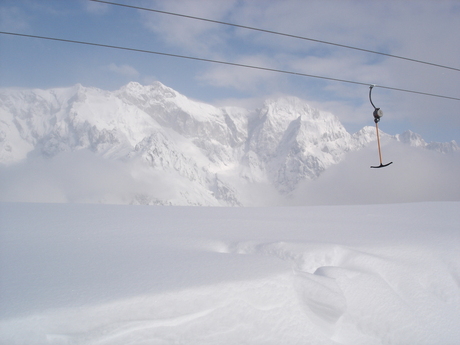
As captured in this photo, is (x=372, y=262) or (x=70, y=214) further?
(x=70, y=214)

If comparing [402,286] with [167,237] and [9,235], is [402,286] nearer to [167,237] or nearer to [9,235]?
[167,237]

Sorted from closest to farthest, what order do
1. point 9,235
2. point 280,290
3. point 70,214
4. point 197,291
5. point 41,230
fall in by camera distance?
point 197,291, point 280,290, point 9,235, point 41,230, point 70,214

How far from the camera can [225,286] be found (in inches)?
144

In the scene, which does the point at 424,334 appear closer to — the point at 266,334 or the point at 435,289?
the point at 435,289

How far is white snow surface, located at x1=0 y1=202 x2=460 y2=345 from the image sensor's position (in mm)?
3148

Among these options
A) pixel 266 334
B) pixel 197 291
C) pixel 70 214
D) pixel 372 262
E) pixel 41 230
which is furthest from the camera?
pixel 70 214

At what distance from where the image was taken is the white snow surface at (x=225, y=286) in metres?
3.15

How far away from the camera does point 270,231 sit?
646 centimetres

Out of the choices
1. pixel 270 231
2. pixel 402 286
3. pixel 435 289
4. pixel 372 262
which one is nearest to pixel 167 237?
pixel 270 231

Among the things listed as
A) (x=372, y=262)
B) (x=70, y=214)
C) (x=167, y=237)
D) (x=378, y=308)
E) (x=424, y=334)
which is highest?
(x=70, y=214)

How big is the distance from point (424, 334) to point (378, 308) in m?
0.58

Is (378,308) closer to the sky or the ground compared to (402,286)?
closer to the ground

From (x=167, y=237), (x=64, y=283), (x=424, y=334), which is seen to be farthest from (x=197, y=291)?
(x=424, y=334)

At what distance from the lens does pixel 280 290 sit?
12.4 ft
